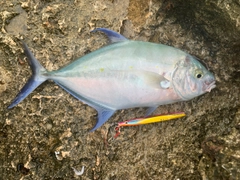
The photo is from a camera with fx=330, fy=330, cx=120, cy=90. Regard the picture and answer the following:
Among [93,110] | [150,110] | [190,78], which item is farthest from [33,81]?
[190,78]

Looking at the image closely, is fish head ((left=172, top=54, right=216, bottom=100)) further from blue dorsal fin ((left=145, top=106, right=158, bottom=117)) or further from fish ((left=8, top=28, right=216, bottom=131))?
blue dorsal fin ((left=145, top=106, right=158, bottom=117))

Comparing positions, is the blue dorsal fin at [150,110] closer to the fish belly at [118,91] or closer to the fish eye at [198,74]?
the fish belly at [118,91]

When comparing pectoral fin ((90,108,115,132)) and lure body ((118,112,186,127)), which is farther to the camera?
lure body ((118,112,186,127))

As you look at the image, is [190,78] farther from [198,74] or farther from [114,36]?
[114,36]

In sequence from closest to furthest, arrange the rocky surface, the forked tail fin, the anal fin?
1. the forked tail fin
2. the anal fin
3. the rocky surface

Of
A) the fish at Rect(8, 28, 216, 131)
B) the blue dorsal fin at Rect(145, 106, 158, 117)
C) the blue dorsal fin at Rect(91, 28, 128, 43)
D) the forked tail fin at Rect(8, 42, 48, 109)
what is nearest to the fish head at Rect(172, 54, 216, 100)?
the fish at Rect(8, 28, 216, 131)

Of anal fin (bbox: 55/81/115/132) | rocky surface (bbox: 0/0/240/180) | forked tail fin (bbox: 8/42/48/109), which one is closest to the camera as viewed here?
forked tail fin (bbox: 8/42/48/109)
